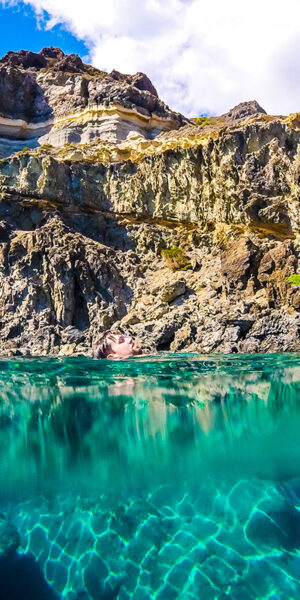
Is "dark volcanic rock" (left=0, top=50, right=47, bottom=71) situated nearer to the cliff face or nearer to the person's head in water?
the cliff face

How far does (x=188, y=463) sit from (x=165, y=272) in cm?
2143

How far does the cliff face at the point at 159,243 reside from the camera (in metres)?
23.2

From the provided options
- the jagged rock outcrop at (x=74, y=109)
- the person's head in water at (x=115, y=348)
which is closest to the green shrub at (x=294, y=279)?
the person's head in water at (x=115, y=348)

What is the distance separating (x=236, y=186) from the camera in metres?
29.5

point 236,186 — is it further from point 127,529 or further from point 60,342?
point 127,529

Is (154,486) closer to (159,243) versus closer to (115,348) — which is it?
(115,348)

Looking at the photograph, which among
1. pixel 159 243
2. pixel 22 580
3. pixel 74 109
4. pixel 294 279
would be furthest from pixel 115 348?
pixel 74 109

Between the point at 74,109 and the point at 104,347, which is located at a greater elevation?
the point at 74,109

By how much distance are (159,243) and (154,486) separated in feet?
81.4

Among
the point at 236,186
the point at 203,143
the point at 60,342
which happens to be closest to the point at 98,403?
the point at 60,342

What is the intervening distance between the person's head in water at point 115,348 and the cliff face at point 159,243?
1582mm

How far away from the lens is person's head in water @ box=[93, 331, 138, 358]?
19.3 meters

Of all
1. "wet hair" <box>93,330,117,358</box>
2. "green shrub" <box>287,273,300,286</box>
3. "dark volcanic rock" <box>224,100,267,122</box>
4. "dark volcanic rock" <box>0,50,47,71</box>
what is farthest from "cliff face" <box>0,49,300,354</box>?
"dark volcanic rock" <box>0,50,47,71</box>

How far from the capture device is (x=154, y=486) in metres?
7.48
